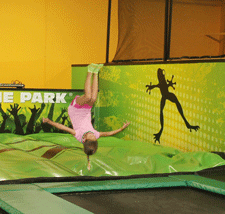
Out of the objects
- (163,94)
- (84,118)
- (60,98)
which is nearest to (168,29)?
(163,94)

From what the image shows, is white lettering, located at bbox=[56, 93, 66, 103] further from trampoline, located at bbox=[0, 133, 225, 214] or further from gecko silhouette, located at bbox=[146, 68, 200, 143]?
gecko silhouette, located at bbox=[146, 68, 200, 143]

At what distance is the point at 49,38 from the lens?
6223 millimetres

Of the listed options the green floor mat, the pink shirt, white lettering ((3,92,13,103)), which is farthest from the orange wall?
the green floor mat

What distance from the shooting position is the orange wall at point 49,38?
5.94 m

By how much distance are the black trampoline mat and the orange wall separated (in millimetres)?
4033

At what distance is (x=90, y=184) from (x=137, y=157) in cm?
113

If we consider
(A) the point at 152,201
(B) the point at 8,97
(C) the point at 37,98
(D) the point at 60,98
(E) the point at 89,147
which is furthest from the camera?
(D) the point at 60,98

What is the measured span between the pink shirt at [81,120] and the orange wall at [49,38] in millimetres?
1772

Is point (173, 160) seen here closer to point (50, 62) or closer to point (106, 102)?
point (106, 102)

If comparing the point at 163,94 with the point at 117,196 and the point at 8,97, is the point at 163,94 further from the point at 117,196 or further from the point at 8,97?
the point at 117,196

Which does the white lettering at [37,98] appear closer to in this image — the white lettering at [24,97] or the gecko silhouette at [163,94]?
the white lettering at [24,97]

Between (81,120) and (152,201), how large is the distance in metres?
2.23

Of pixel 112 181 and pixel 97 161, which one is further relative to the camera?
pixel 97 161

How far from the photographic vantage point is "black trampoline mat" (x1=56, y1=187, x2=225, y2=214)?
2.01 meters
